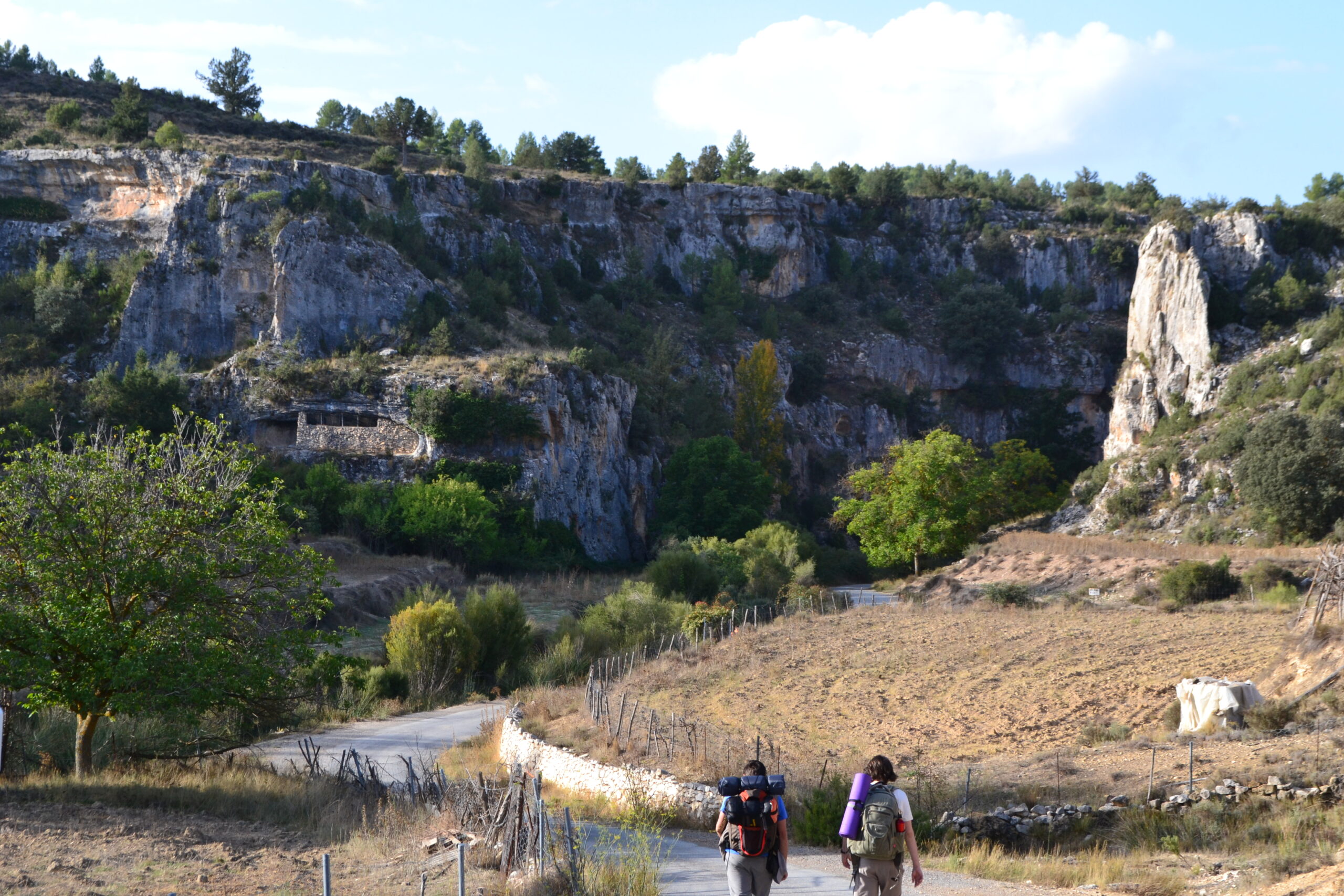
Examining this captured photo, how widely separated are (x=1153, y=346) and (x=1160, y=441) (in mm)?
9253

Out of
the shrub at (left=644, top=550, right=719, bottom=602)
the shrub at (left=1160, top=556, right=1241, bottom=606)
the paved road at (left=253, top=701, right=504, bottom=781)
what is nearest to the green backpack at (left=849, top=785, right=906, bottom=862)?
the paved road at (left=253, top=701, right=504, bottom=781)

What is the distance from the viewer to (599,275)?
68000 millimetres

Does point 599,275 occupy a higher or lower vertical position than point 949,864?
higher

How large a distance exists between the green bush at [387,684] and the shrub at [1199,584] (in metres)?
21.9

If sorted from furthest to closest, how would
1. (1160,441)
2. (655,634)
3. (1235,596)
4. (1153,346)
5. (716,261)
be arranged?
(716,261), (1153,346), (1160,441), (1235,596), (655,634)

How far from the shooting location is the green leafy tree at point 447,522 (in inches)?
1670

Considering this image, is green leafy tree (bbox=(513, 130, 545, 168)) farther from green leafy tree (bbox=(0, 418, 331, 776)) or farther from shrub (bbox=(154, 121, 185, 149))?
green leafy tree (bbox=(0, 418, 331, 776))

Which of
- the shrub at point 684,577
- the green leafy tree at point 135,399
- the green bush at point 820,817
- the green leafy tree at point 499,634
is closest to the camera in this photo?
the green bush at point 820,817

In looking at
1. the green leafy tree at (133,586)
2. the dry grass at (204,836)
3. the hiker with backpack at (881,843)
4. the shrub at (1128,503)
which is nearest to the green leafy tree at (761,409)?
the shrub at (1128,503)

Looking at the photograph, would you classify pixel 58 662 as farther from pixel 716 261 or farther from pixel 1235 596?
pixel 716 261

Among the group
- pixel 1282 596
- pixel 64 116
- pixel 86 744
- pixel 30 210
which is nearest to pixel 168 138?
pixel 30 210

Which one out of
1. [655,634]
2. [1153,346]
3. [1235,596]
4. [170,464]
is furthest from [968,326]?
[170,464]

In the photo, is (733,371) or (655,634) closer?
(655,634)

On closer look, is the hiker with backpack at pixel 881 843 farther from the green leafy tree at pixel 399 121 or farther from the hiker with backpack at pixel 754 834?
the green leafy tree at pixel 399 121
